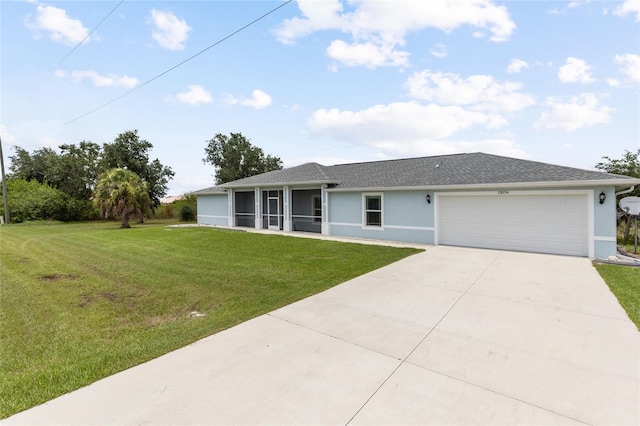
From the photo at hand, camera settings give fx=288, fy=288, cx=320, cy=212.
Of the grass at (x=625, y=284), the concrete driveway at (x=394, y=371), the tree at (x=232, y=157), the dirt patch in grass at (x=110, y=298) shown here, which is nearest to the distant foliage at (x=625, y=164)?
the grass at (x=625, y=284)

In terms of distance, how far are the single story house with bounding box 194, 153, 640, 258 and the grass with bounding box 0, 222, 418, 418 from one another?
8.34 ft

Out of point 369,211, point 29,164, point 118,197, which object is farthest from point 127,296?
point 29,164

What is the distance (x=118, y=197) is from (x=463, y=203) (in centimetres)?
2081

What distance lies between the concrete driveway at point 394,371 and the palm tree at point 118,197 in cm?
1936

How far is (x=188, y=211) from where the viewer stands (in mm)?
26719

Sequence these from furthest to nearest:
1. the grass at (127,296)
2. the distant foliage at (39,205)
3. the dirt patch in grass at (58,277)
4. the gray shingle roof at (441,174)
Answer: the distant foliage at (39,205) → the gray shingle roof at (441,174) → the dirt patch in grass at (58,277) → the grass at (127,296)

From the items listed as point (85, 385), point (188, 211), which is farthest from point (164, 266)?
point (188, 211)

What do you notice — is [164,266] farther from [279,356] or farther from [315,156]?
[315,156]

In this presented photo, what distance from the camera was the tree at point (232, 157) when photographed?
117 feet

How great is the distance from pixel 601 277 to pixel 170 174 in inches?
1357

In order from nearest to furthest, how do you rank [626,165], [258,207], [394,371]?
[394,371], [626,165], [258,207]

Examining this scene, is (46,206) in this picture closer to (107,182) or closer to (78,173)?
(78,173)

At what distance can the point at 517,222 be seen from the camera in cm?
1017

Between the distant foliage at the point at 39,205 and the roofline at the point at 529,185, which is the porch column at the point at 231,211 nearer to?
the roofline at the point at 529,185
